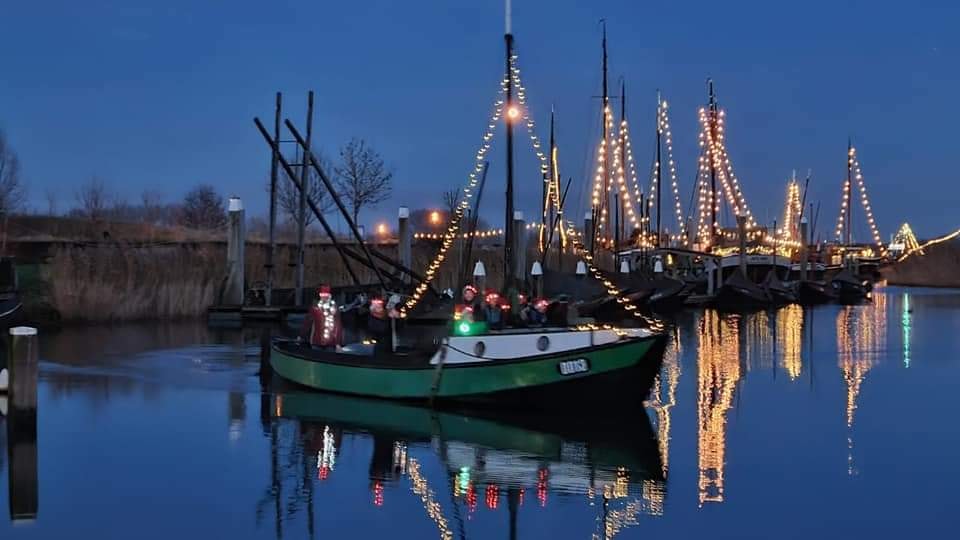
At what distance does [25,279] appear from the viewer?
3959 centimetres

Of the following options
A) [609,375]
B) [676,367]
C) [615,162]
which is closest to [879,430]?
[609,375]

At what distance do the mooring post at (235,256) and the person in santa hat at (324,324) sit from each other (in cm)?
1889

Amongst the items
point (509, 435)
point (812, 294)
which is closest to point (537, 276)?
point (509, 435)

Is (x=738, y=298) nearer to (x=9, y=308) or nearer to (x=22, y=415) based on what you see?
(x=9, y=308)

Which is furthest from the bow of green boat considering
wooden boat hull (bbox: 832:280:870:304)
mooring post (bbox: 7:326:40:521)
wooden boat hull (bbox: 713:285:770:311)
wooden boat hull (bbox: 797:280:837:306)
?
wooden boat hull (bbox: 832:280:870:304)

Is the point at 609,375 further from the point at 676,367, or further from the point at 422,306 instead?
the point at 422,306

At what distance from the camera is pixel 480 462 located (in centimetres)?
1775

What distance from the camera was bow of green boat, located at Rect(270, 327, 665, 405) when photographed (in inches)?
809

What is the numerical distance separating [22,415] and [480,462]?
6.69 m

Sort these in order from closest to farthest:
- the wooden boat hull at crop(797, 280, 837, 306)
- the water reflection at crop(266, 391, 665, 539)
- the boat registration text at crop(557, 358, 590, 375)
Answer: the water reflection at crop(266, 391, 665, 539)
the boat registration text at crop(557, 358, 590, 375)
the wooden boat hull at crop(797, 280, 837, 306)

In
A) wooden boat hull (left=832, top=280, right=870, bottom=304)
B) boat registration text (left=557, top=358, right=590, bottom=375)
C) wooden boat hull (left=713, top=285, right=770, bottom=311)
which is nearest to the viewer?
boat registration text (left=557, top=358, right=590, bottom=375)

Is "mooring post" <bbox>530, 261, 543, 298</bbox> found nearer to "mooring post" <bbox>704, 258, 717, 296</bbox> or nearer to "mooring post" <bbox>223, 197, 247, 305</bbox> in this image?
"mooring post" <bbox>223, 197, 247, 305</bbox>

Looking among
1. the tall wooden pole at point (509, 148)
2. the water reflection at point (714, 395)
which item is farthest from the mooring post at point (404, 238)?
the tall wooden pole at point (509, 148)

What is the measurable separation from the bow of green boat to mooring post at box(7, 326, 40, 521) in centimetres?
705
